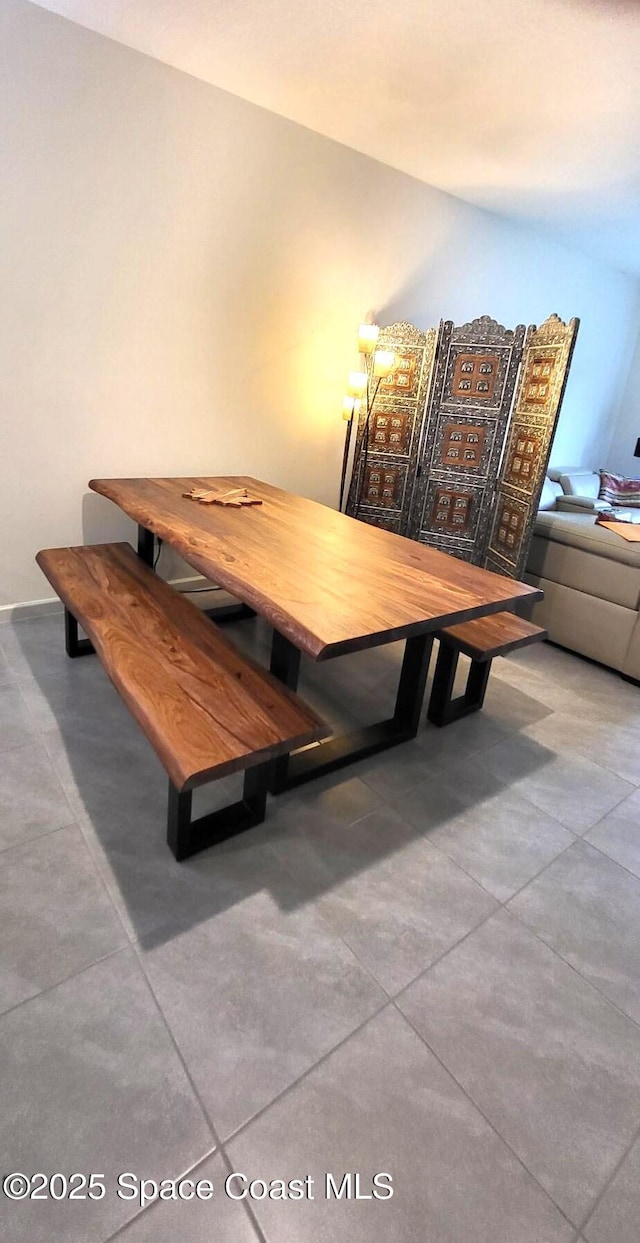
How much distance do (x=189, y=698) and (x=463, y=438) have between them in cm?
245

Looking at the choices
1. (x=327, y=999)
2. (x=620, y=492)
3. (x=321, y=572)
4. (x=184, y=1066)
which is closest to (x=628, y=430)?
(x=620, y=492)

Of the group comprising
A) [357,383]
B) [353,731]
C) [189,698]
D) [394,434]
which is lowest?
[353,731]

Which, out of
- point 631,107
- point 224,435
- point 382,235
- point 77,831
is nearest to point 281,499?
point 224,435

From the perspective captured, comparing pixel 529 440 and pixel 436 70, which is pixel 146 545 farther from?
pixel 436 70

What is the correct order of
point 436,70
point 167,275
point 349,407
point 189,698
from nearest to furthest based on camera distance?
1. point 189,698
2. point 436,70
3. point 167,275
4. point 349,407

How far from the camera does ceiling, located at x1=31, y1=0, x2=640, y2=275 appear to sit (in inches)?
74.3

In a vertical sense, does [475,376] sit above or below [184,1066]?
above

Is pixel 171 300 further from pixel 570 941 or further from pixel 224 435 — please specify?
pixel 570 941

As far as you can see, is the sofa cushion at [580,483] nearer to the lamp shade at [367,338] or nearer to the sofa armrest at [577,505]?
the sofa armrest at [577,505]

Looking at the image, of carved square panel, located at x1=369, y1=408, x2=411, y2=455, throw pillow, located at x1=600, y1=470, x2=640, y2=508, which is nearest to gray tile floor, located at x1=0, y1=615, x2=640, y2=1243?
carved square panel, located at x1=369, y1=408, x2=411, y2=455

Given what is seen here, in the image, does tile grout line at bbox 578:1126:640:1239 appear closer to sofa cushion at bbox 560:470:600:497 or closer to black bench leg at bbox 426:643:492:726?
black bench leg at bbox 426:643:492:726

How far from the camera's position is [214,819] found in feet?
5.19

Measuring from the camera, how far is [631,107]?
2.28m

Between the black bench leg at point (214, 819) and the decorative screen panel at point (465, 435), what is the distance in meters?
2.18
